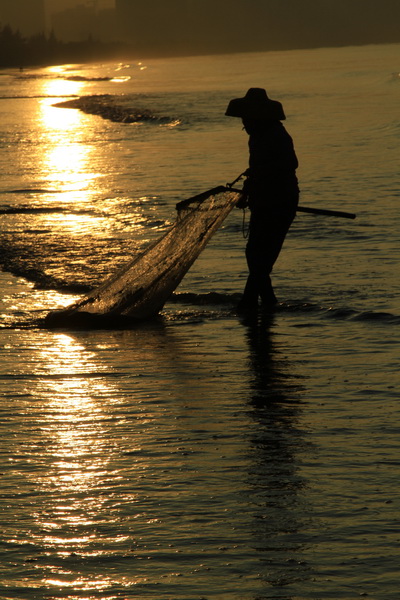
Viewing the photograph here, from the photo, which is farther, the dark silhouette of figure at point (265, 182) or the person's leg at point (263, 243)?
the person's leg at point (263, 243)

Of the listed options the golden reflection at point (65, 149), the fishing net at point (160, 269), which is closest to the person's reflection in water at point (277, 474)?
the fishing net at point (160, 269)

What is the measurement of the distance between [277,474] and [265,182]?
336 centimetres

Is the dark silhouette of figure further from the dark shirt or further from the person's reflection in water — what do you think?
the person's reflection in water

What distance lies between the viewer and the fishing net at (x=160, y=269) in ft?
26.7

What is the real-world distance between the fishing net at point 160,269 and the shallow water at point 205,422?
18 centimetres

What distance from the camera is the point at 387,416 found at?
5777 mm

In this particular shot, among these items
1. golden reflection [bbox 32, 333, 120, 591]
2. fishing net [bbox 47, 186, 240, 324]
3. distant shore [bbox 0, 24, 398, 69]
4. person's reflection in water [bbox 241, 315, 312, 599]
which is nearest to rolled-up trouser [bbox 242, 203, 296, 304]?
fishing net [bbox 47, 186, 240, 324]

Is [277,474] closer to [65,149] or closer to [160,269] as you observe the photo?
[160,269]

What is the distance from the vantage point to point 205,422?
5770 mm

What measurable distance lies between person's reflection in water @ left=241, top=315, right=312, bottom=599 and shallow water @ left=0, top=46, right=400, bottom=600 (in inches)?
0.4

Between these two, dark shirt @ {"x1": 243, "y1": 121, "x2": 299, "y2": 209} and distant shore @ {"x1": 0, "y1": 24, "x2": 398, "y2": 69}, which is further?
distant shore @ {"x1": 0, "y1": 24, "x2": 398, "y2": 69}

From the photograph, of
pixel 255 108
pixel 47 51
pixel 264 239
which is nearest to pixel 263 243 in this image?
pixel 264 239

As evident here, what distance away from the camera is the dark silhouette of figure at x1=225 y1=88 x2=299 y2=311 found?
779 centimetres

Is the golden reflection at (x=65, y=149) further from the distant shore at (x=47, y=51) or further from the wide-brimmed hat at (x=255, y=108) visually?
the distant shore at (x=47, y=51)
